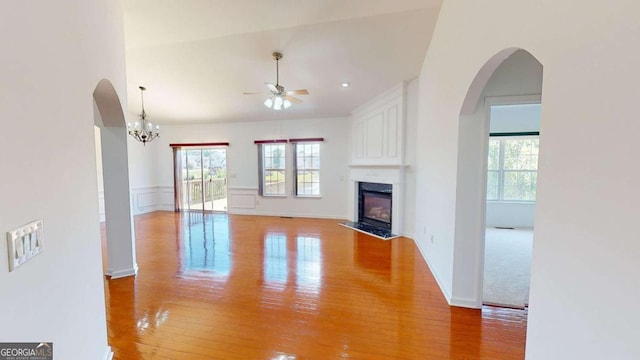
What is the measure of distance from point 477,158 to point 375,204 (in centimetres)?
352

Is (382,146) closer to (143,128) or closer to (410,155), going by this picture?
(410,155)

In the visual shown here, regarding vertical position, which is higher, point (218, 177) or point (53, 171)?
point (53, 171)

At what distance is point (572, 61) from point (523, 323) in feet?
7.69

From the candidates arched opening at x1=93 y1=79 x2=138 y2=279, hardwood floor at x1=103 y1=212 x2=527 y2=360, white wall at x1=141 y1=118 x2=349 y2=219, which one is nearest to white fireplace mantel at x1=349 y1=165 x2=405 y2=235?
hardwood floor at x1=103 y1=212 x2=527 y2=360

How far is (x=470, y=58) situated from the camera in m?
2.24

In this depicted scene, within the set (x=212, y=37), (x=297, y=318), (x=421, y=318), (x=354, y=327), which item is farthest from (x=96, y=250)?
(x=212, y=37)

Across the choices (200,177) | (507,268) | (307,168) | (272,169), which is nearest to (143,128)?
(200,177)

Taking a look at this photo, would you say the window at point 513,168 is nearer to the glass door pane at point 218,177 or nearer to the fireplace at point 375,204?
the fireplace at point 375,204

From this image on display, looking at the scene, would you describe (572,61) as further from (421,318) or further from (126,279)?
(126,279)

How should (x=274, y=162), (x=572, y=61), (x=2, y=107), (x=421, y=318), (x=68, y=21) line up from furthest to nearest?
1. (x=274, y=162)
2. (x=421, y=318)
3. (x=68, y=21)
4. (x=572, y=61)
5. (x=2, y=107)

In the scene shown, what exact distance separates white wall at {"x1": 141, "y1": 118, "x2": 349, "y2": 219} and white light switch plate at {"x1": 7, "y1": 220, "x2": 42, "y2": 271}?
19.8 feet

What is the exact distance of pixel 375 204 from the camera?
19.4 feet

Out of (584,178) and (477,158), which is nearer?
(584,178)

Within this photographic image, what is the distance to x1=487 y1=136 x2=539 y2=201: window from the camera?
6273 mm
